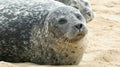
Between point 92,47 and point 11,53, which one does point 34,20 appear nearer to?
point 11,53

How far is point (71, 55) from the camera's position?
4.39 meters

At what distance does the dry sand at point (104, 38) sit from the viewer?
4.77 meters

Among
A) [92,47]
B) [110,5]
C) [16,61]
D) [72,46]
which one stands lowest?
[110,5]

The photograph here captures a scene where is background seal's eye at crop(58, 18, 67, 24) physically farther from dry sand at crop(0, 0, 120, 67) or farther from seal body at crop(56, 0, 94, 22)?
seal body at crop(56, 0, 94, 22)

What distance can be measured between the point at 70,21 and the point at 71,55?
36cm

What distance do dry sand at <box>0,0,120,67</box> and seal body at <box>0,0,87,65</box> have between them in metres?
0.18

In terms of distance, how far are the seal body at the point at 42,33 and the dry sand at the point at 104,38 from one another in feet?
0.58

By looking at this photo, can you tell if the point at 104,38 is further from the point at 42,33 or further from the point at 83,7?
the point at 42,33

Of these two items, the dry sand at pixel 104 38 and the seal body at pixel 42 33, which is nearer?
the seal body at pixel 42 33

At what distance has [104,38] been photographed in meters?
6.21

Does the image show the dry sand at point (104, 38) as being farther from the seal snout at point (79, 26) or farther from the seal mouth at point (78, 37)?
the seal snout at point (79, 26)

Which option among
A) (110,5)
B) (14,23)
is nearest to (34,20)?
(14,23)

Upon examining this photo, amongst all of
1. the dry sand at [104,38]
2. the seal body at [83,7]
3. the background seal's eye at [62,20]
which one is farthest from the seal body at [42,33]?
the seal body at [83,7]

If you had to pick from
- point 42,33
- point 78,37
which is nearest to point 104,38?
point 42,33
